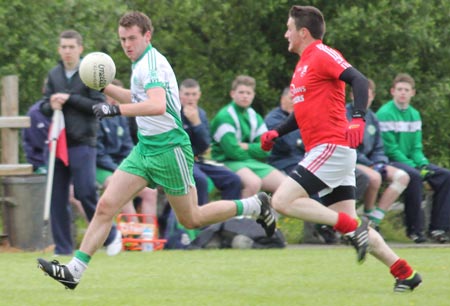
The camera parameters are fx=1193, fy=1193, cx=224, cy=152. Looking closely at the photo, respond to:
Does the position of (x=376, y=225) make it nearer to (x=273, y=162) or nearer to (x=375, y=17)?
(x=273, y=162)

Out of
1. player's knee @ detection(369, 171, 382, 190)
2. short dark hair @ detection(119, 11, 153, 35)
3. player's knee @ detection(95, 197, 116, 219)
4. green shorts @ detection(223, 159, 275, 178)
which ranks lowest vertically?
player's knee @ detection(369, 171, 382, 190)

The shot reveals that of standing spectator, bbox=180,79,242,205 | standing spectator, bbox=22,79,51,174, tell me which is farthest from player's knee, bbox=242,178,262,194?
standing spectator, bbox=22,79,51,174

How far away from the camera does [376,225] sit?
14.4m

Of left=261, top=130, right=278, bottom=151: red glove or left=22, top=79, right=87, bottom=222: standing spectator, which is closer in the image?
left=261, top=130, right=278, bottom=151: red glove

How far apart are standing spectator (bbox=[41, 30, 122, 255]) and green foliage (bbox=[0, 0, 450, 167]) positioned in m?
4.66

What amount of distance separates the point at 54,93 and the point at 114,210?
3.54 m

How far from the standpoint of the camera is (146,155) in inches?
348

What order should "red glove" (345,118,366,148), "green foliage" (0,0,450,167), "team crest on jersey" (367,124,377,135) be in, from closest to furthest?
"red glove" (345,118,366,148) → "team crest on jersey" (367,124,377,135) → "green foliage" (0,0,450,167)

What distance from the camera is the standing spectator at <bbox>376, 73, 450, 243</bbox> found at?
14656 mm

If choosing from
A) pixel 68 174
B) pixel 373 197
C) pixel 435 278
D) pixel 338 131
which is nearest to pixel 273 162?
pixel 373 197

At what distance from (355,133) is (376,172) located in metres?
6.29

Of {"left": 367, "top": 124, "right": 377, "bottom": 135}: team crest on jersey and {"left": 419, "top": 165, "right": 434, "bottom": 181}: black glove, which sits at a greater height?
{"left": 367, "top": 124, "right": 377, "bottom": 135}: team crest on jersey

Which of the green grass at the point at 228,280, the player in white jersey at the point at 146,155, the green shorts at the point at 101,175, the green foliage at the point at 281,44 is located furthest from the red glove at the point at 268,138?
the green foliage at the point at 281,44

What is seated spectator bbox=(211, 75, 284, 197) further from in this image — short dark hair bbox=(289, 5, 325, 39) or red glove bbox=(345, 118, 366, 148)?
red glove bbox=(345, 118, 366, 148)
